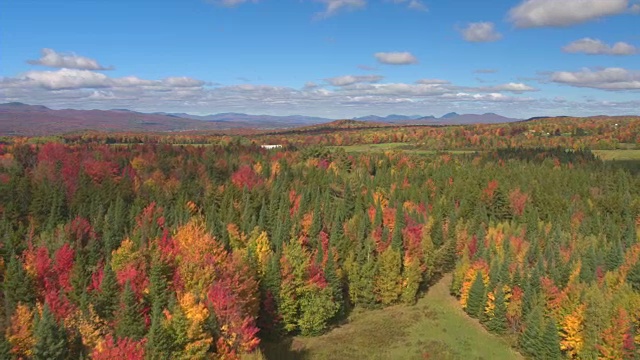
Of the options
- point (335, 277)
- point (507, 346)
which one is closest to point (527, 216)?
point (507, 346)

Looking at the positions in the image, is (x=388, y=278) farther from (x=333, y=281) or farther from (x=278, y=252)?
(x=278, y=252)

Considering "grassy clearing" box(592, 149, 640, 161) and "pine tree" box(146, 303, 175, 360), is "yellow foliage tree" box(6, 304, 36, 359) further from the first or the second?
"grassy clearing" box(592, 149, 640, 161)

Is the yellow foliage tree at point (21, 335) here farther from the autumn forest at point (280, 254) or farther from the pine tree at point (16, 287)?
the pine tree at point (16, 287)

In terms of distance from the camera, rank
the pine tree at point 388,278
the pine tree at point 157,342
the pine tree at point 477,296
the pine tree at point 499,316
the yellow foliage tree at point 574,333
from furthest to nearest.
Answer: the pine tree at point 388,278
the pine tree at point 477,296
the pine tree at point 499,316
the yellow foliage tree at point 574,333
the pine tree at point 157,342

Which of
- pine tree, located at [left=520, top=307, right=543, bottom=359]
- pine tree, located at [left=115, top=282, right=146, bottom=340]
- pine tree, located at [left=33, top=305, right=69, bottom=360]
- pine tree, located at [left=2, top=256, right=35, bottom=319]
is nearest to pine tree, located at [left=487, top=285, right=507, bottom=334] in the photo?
pine tree, located at [left=520, top=307, right=543, bottom=359]

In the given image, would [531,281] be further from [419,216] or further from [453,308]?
[419,216]

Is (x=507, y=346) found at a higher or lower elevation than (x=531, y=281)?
lower

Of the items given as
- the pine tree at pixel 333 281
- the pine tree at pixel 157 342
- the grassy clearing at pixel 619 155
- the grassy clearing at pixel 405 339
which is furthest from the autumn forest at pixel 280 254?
the grassy clearing at pixel 619 155
